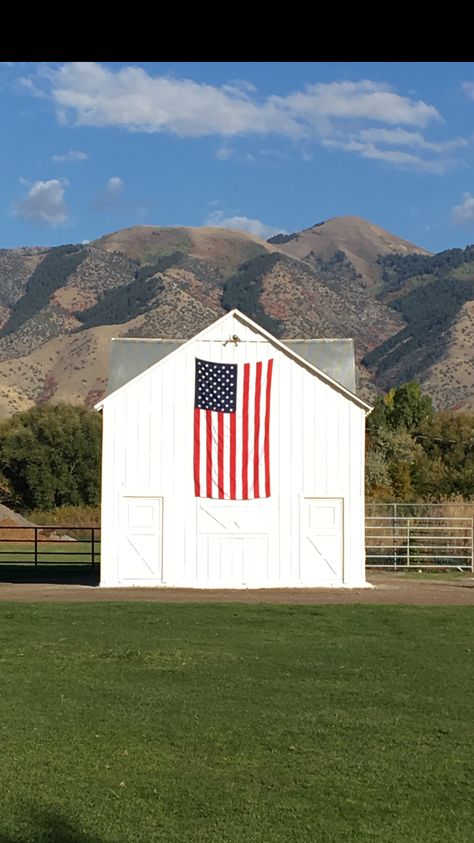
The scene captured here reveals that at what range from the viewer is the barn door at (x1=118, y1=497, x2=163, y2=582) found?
100 ft

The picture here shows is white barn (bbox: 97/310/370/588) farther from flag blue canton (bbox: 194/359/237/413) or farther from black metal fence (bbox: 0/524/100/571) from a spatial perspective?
black metal fence (bbox: 0/524/100/571)

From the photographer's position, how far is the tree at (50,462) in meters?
80.4

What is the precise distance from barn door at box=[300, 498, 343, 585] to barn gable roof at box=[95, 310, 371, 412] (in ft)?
9.60

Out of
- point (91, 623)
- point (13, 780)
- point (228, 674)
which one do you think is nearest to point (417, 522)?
point (91, 623)

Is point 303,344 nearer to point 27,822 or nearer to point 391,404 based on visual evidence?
point 27,822

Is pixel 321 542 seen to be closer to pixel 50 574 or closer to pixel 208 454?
pixel 208 454

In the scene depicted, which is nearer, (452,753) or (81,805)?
(81,805)

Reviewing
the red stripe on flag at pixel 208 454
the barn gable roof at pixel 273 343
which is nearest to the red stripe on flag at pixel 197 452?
the red stripe on flag at pixel 208 454

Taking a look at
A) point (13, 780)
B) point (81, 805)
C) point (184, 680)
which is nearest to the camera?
point (81, 805)

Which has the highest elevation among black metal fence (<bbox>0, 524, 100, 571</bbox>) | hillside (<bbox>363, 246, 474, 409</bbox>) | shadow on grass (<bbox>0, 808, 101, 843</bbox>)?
hillside (<bbox>363, 246, 474, 409</bbox>)

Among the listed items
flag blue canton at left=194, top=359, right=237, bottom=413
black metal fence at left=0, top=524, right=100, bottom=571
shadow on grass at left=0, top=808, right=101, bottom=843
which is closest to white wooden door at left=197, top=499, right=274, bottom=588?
flag blue canton at left=194, top=359, right=237, bottom=413

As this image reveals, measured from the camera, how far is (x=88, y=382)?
15862 centimetres

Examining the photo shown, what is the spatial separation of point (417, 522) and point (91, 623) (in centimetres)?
1968
